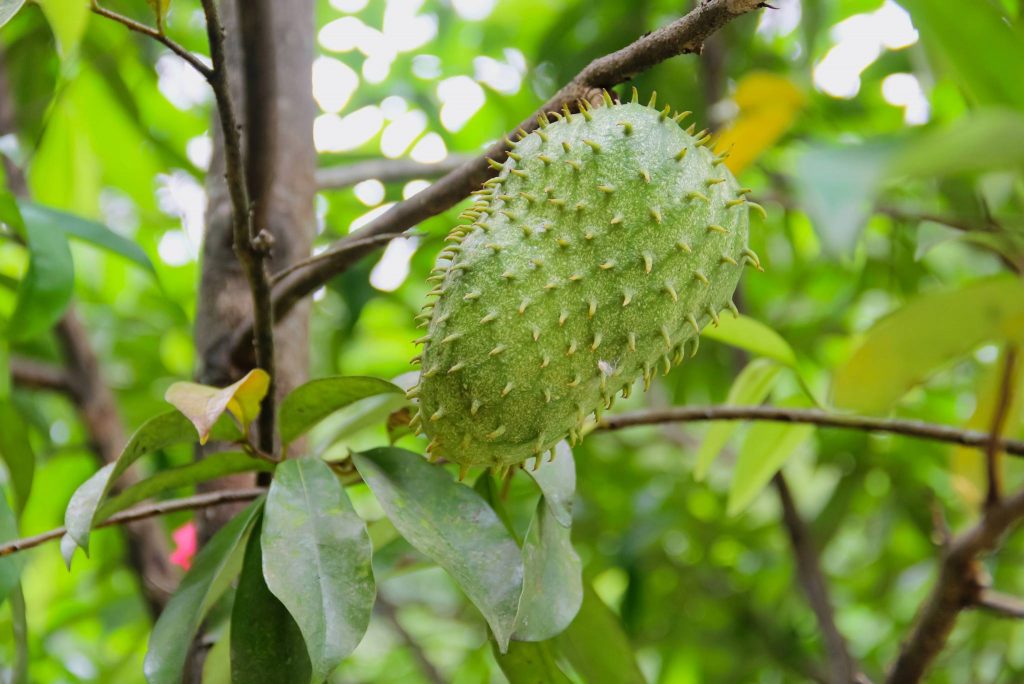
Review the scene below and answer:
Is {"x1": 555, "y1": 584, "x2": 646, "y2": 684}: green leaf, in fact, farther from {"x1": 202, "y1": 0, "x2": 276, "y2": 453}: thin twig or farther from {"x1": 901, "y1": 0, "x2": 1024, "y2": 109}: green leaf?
{"x1": 901, "y1": 0, "x2": 1024, "y2": 109}: green leaf

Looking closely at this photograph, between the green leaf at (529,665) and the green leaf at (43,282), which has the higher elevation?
the green leaf at (43,282)

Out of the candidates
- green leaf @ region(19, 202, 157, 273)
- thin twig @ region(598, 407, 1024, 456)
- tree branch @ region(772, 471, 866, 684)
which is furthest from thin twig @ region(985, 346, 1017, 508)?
green leaf @ region(19, 202, 157, 273)

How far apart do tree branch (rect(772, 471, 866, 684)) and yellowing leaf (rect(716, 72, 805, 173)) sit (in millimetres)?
608

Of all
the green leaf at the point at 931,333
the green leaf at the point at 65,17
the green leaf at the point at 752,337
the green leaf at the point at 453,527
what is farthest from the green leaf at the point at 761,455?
the green leaf at the point at 65,17

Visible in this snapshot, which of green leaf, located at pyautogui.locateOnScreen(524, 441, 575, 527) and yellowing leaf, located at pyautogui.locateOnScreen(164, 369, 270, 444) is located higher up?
yellowing leaf, located at pyautogui.locateOnScreen(164, 369, 270, 444)

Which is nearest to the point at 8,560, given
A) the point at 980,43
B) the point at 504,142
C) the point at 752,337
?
the point at 504,142

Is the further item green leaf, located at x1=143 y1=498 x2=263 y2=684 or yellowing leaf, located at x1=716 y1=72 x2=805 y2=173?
yellowing leaf, located at x1=716 y1=72 x2=805 y2=173

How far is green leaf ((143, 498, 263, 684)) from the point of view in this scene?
33.6 inches

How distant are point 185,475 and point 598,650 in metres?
0.47

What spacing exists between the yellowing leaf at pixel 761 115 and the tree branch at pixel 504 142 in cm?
41

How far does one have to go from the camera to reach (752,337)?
114cm

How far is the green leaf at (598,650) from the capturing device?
1025 millimetres

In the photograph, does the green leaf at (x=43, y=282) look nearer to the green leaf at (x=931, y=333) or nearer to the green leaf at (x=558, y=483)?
the green leaf at (x=558, y=483)

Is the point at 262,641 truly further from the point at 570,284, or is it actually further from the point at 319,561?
the point at 570,284
